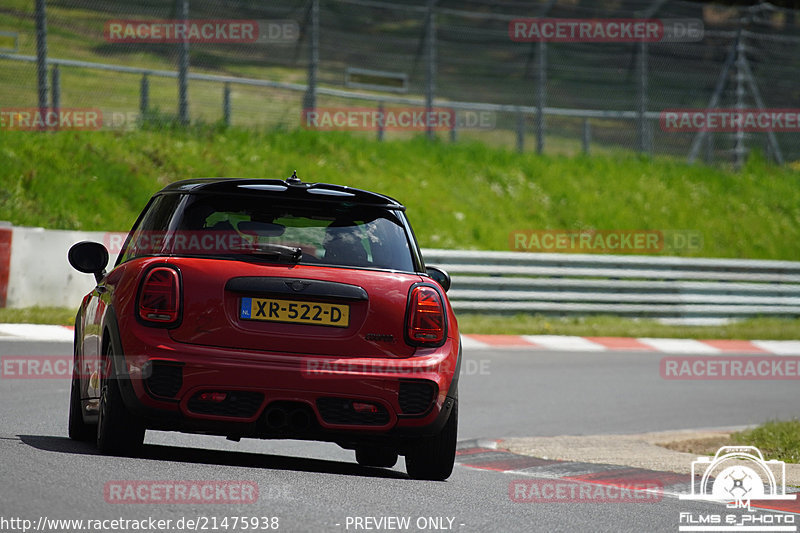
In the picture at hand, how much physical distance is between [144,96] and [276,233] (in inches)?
564

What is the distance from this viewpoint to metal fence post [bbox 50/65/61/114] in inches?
720

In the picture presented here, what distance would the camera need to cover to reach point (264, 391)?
588 centimetres

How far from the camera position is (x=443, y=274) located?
7.10 meters

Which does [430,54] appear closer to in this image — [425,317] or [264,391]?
[425,317]

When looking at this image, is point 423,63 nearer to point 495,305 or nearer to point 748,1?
point 495,305

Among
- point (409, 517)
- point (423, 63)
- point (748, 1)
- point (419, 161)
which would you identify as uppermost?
point (748, 1)

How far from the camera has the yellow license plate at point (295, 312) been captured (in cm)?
595

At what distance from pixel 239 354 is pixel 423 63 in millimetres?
16140

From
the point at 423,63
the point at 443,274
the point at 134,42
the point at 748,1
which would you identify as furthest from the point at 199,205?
the point at 748,1

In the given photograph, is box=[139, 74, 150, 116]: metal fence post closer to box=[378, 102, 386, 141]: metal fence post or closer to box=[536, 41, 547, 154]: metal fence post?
box=[378, 102, 386, 141]: metal fence post

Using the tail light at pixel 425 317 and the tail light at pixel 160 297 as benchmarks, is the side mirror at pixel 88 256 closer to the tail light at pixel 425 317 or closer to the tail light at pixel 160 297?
the tail light at pixel 160 297

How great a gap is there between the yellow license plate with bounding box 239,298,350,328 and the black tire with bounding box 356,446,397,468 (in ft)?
5.64

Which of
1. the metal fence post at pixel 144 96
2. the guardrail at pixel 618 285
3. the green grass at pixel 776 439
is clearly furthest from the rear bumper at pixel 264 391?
the metal fence post at pixel 144 96

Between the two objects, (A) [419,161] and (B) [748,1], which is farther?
(B) [748,1]
